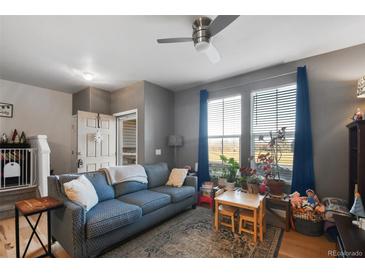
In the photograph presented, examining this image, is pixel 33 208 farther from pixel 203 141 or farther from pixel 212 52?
pixel 203 141

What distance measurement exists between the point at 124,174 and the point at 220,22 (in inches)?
93.7

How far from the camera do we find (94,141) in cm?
392

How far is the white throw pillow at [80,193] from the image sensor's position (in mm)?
1875

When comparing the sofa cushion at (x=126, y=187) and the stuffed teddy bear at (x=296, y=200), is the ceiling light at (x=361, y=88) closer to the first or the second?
the stuffed teddy bear at (x=296, y=200)

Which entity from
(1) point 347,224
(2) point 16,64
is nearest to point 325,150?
(1) point 347,224

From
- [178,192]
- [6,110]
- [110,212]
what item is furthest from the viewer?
[6,110]

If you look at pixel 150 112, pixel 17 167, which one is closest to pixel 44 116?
pixel 17 167

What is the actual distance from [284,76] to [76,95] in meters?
4.86

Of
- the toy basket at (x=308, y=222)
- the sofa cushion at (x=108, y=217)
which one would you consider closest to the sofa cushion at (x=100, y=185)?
the sofa cushion at (x=108, y=217)

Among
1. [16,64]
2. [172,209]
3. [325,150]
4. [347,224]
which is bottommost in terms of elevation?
[172,209]

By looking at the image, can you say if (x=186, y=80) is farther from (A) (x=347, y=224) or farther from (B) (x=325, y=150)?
(A) (x=347, y=224)

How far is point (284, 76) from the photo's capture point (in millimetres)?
2902

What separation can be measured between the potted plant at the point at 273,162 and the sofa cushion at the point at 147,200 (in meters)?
1.64

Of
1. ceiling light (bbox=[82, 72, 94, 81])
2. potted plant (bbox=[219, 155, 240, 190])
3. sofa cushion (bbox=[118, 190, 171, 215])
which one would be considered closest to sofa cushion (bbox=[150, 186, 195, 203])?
sofa cushion (bbox=[118, 190, 171, 215])
